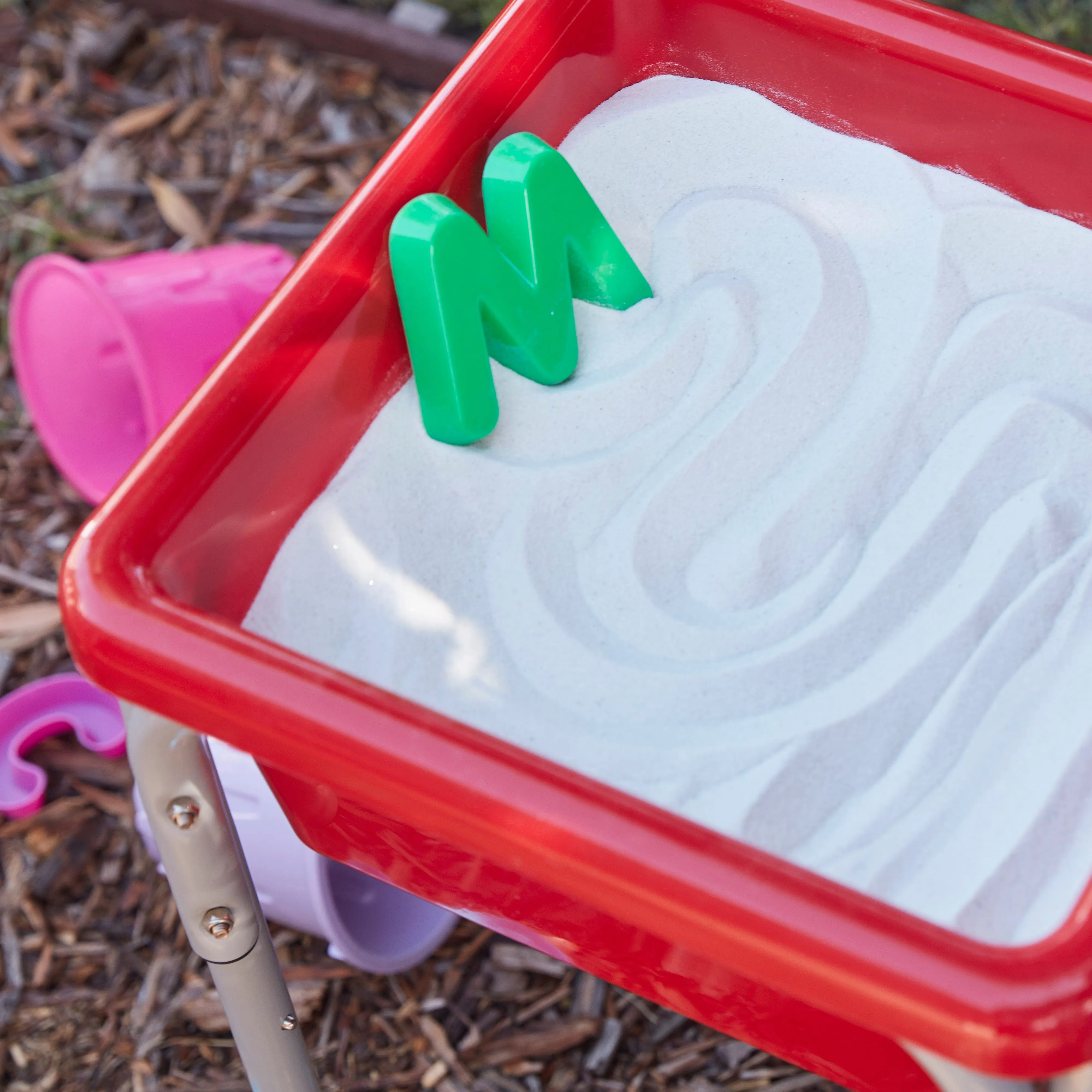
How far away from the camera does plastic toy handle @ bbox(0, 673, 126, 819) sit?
1.43 m

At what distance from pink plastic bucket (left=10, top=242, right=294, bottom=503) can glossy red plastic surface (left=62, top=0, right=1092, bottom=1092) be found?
0.57 m

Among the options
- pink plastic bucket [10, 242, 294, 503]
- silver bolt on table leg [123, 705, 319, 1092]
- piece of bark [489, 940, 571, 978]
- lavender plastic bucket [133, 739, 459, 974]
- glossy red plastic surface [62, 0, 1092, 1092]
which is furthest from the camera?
pink plastic bucket [10, 242, 294, 503]

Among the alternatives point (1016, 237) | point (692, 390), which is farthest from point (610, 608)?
point (1016, 237)

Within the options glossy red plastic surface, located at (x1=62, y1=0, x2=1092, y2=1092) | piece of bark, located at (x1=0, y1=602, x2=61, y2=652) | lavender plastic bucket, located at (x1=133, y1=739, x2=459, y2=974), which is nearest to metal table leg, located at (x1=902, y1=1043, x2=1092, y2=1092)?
glossy red plastic surface, located at (x1=62, y1=0, x2=1092, y2=1092)

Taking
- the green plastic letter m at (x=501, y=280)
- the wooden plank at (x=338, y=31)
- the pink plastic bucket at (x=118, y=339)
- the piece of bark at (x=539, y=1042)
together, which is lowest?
the piece of bark at (x=539, y=1042)

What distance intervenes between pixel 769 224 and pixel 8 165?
1.43 meters

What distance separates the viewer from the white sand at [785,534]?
766 millimetres

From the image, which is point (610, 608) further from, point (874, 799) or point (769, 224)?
point (769, 224)

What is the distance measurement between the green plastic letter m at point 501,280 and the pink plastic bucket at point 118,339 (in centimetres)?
59

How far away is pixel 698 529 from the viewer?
92cm

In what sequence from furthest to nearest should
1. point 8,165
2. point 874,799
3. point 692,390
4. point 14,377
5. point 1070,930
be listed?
1. point 8,165
2. point 14,377
3. point 692,390
4. point 874,799
5. point 1070,930

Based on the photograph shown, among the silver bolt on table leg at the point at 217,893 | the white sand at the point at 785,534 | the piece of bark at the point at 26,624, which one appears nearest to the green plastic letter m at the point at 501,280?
the white sand at the point at 785,534

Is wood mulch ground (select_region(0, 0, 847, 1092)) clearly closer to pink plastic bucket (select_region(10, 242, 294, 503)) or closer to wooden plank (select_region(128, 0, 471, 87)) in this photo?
pink plastic bucket (select_region(10, 242, 294, 503))

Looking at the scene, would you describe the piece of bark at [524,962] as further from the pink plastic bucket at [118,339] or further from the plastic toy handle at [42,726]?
the pink plastic bucket at [118,339]
